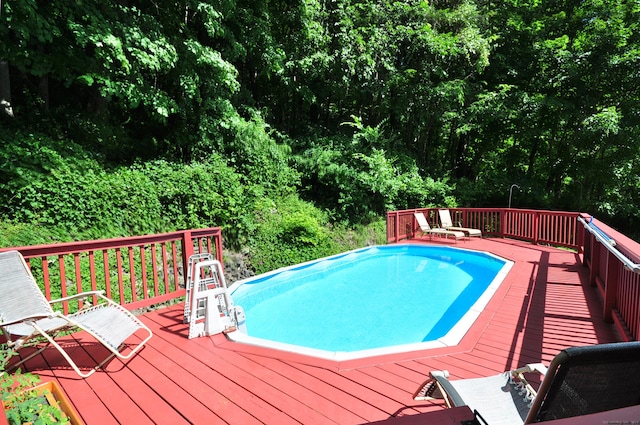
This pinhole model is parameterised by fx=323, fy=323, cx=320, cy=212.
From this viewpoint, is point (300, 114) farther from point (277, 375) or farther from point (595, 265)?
point (277, 375)

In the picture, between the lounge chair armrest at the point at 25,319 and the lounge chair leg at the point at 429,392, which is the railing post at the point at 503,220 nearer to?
the lounge chair leg at the point at 429,392

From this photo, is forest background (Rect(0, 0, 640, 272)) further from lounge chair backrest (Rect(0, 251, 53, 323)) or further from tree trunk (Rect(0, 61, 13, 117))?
lounge chair backrest (Rect(0, 251, 53, 323))

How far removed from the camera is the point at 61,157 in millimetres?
5102

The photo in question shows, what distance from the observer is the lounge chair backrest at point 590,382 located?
2.99 feet

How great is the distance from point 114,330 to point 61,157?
3.95m

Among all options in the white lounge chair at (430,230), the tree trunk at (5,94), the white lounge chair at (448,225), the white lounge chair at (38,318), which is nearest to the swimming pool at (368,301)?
the white lounge chair at (430,230)

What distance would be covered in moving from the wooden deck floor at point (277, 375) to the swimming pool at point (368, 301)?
0.23 meters

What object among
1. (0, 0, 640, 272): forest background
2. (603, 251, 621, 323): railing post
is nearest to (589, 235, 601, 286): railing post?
(603, 251, 621, 323): railing post

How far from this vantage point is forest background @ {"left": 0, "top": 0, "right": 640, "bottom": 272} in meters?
5.24

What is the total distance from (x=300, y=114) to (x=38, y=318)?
461 inches

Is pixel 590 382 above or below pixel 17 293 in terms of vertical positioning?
above

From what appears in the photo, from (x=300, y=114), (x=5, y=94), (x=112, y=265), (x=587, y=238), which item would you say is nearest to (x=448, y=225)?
(x=587, y=238)

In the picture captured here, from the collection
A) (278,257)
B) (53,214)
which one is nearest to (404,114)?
(278,257)

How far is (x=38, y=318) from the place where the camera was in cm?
232
